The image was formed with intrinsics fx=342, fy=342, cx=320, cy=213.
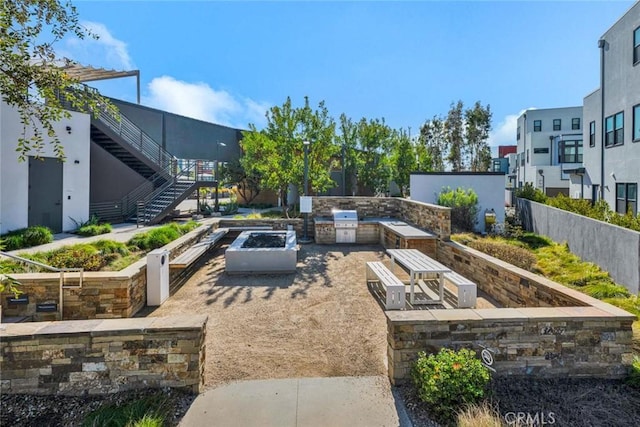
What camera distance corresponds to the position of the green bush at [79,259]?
6242 millimetres

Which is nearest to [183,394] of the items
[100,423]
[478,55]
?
[100,423]

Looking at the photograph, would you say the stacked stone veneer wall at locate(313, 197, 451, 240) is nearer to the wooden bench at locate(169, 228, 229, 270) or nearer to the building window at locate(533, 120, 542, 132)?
the wooden bench at locate(169, 228, 229, 270)

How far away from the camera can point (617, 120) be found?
42.9ft

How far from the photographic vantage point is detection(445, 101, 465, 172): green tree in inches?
1100

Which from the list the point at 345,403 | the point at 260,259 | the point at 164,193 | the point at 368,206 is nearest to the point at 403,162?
the point at 368,206

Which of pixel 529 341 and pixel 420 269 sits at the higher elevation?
pixel 420 269

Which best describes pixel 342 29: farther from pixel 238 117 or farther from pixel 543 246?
pixel 238 117

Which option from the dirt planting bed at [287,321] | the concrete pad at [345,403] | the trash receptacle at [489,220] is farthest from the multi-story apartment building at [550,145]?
the concrete pad at [345,403]

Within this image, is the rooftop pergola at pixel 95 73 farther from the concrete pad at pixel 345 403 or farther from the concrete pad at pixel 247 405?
the concrete pad at pixel 345 403

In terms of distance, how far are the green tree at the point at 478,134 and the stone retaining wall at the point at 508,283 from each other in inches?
881

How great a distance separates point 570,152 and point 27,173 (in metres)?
33.9

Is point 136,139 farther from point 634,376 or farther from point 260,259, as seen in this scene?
point 634,376

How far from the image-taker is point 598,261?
823 centimetres

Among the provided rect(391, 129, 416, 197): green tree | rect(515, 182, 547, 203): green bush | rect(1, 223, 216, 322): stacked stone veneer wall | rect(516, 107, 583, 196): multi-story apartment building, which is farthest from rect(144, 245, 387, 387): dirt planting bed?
rect(516, 107, 583, 196): multi-story apartment building
